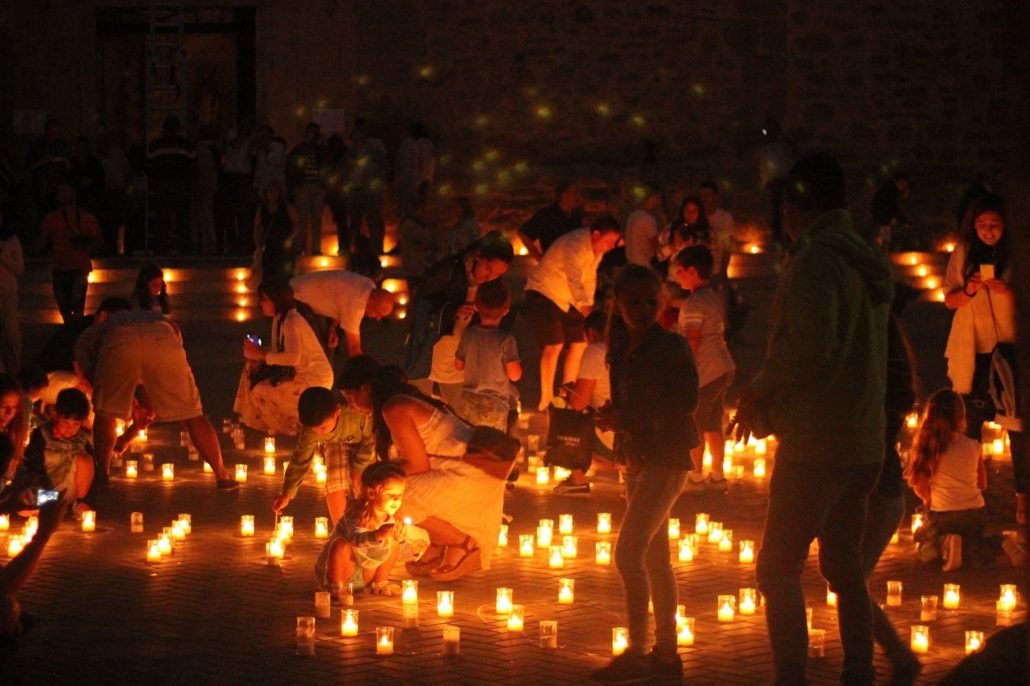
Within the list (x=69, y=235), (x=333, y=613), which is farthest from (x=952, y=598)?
(x=69, y=235)

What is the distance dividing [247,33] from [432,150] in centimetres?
402

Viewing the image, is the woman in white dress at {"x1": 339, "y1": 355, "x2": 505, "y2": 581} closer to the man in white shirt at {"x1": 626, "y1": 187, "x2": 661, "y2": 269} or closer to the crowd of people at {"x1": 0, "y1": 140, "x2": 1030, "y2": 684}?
the crowd of people at {"x1": 0, "y1": 140, "x2": 1030, "y2": 684}

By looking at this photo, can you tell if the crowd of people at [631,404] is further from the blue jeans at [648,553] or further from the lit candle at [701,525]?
the lit candle at [701,525]

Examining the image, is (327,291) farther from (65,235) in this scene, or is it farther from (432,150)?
(432,150)

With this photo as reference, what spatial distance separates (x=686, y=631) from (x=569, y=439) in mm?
3156

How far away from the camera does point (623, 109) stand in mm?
23453

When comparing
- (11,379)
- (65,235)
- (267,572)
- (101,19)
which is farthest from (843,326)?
(101,19)

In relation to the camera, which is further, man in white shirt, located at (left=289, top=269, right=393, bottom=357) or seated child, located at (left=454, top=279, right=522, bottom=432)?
man in white shirt, located at (left=289, top=269, right=393, bottom=357)

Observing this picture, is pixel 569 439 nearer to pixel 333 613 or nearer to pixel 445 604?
pixel 445 604

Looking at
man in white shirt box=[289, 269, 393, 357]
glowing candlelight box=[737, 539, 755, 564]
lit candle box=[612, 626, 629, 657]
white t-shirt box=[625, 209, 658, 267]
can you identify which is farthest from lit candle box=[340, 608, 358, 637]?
white t-shirt box=[625, 209, 658, 267]

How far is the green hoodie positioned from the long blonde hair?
285cm

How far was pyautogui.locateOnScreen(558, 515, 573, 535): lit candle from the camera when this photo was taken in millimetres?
9695

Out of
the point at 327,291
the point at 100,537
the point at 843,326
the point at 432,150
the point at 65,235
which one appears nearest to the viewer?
the point at 843,326

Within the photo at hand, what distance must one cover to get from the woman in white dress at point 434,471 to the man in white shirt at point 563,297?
4.01m
